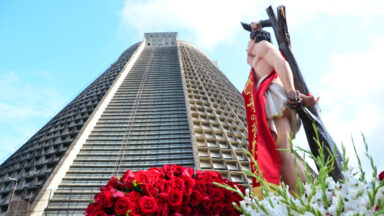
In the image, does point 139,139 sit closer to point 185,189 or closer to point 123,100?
point 123,100

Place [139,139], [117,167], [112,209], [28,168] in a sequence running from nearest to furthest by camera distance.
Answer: [112,209] → [117,167] → [139,139] → [28,168]

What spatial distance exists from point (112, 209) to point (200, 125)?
527 inches

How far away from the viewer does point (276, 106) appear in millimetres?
2582

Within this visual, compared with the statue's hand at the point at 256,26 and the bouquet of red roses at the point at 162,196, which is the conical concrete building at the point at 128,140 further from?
the bouquet of red roses at the point at 162,196

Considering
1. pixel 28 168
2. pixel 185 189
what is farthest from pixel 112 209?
pixel 28 168

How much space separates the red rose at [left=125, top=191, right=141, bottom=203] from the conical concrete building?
7.23 meters

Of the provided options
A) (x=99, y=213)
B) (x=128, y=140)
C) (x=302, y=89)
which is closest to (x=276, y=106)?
(x=302, y=89)

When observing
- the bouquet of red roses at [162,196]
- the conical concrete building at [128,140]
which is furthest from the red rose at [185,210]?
the conical concrete building at [128,140]

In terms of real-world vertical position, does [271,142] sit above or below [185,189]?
above

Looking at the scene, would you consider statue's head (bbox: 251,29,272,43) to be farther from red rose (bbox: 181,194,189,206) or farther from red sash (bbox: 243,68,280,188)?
red rose (bbox: 181,194,189,206)

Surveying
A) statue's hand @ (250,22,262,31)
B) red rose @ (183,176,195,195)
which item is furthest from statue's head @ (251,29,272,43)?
red rose @ (183,176,195,195)

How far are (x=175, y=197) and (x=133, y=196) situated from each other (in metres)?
0.30

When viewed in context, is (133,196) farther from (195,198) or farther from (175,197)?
(195,198)

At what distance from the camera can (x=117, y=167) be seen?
34.2 ft
